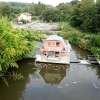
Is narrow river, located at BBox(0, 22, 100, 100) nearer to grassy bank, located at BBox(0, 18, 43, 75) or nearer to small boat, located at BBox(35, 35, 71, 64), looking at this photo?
small boat, located at BBox(35, 35, 71, 64)

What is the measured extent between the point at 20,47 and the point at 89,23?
23.4 meters

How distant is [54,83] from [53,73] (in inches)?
93.0

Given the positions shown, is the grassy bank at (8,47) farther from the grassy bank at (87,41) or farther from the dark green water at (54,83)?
the grassy bank at (87,41)

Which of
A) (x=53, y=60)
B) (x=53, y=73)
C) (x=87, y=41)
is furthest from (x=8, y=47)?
(x=87, y=41)

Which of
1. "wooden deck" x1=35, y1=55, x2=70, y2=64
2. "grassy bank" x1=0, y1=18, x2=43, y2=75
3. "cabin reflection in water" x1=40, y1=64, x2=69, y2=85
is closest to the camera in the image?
"grassy bank" x1=0, y1=18, x2=43, y2=75

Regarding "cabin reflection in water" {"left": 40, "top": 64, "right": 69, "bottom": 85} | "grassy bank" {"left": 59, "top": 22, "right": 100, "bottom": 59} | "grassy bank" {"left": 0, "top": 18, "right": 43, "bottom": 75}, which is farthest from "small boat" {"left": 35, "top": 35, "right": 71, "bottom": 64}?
"grassy bank" {"left": 59, "top": 22, "right": 100, "bottom": 59}

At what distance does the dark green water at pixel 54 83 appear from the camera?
17828mm

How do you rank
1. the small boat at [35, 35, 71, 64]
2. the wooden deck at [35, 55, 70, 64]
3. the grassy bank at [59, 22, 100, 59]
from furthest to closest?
the grassy bank at [59, 22, 100, 59], the small boat at [35, 35, 71, 64], the wooden deck at [35, 55, 70, 64]

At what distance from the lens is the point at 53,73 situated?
75.7ft

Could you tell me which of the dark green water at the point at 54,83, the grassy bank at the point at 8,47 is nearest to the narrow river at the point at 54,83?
the dark green water at the point at 54,83

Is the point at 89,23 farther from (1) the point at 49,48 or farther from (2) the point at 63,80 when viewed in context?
(2) the point at 63,80

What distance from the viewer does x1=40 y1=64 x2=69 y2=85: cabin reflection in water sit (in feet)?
70.4

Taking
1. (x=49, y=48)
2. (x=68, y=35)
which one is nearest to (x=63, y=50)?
(x=49, y=48)

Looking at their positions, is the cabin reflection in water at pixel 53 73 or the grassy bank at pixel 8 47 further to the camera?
the cabin reflection in water at pixel 53 73
